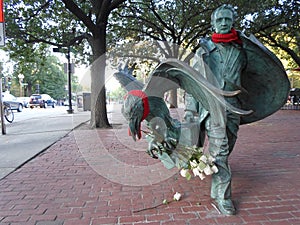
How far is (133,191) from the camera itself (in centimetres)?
350

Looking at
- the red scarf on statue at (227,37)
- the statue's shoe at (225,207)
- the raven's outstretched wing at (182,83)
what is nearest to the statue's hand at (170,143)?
the raven's outstretched wing at (182,83)

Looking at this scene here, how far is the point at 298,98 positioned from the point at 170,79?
2080 centimetres

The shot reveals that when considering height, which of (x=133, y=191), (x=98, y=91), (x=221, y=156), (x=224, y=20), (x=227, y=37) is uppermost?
(x=224, y=20)

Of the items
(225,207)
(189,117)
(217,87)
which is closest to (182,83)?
(217,87)

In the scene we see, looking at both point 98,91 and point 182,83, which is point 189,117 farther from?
point 98,91

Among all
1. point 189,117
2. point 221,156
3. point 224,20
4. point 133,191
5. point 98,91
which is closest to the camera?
point 224,20

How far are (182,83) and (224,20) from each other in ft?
2.54

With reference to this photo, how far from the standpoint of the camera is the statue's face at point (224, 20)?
2.72 meters

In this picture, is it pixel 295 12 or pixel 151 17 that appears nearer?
pixel 295 12

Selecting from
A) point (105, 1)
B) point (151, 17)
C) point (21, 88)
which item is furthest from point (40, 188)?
point (21, 88)

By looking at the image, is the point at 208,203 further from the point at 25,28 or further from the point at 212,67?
the point at 25,28

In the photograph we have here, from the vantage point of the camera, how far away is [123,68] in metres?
2.88

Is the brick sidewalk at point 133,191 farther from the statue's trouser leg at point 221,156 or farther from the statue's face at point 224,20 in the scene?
the statue's face at point 224,20

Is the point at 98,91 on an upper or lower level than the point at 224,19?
lower
